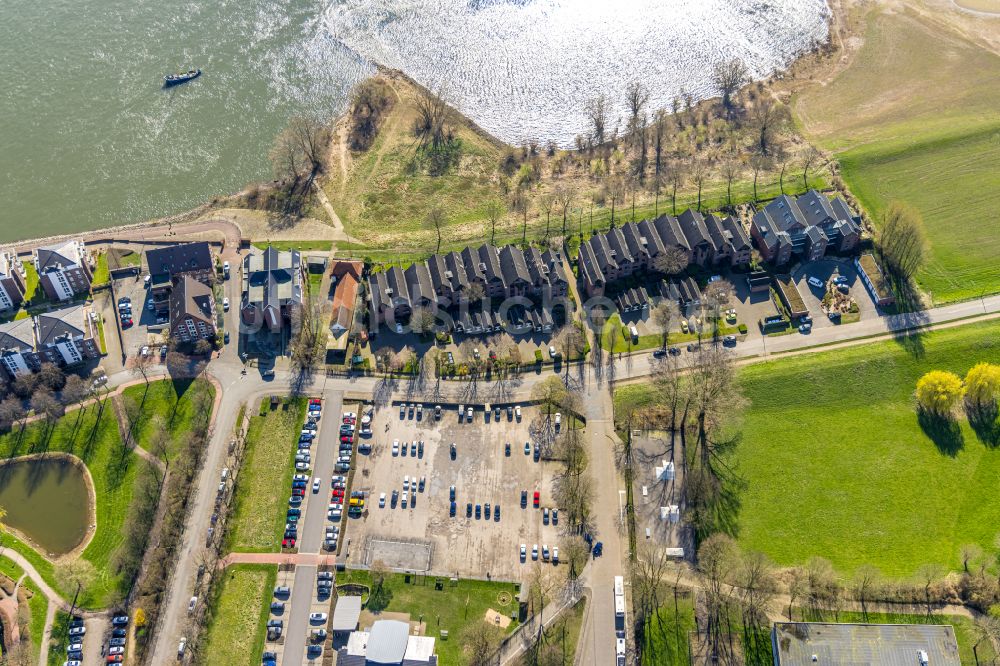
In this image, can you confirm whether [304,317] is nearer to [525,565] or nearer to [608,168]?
[525,565]

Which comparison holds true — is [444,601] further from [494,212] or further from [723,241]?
[723,241]

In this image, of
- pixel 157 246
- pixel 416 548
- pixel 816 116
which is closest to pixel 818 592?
pixel 416 548

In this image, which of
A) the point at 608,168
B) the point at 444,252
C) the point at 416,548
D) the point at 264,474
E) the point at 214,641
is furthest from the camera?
the point at 608,168

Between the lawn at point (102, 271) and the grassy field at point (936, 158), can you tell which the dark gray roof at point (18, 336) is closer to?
the lawn at point (102, 271)

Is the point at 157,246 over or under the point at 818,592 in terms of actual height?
over

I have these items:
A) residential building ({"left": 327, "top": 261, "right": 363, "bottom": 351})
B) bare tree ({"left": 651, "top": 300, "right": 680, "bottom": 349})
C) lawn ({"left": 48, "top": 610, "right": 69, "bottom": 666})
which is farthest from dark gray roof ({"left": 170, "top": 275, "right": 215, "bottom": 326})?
bare tree ({"left": 651, "top": 300, "right": 680, "bottom": 349})

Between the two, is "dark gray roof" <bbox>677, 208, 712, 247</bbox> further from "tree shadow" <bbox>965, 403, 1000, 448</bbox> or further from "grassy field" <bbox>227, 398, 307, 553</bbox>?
"grassy field" <bbox>227, 398, 307, 553</bbox>

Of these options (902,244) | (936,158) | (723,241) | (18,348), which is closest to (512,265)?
(723,241)
